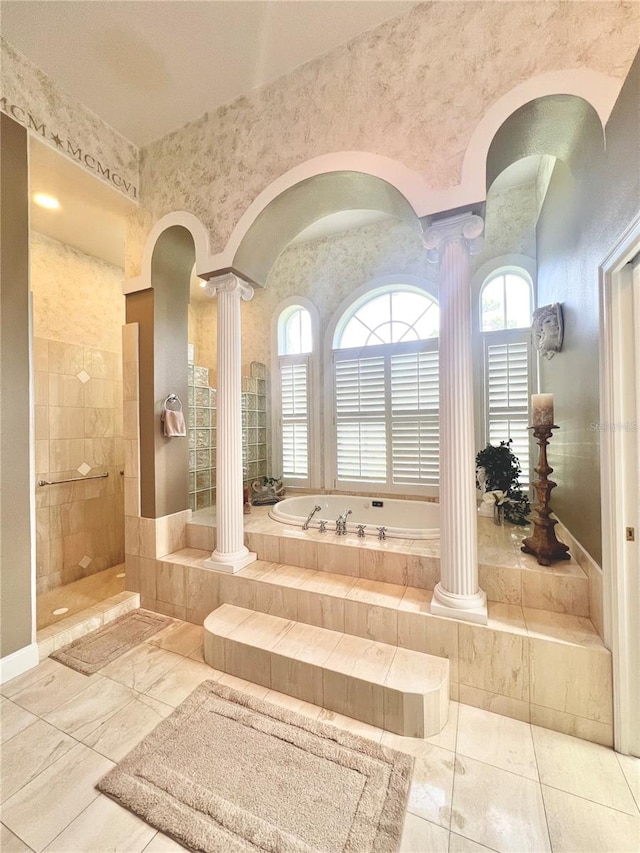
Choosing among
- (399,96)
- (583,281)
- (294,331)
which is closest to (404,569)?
(583,281)

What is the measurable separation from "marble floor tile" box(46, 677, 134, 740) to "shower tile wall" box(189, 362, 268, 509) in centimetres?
161

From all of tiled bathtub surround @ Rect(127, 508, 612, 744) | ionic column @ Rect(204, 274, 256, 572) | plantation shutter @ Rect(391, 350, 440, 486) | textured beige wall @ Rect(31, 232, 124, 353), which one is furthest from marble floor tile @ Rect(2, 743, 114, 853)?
textured beige wall @ Rect(31, 232, 124, 353)

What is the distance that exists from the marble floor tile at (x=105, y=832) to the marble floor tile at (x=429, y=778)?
3.15 feet

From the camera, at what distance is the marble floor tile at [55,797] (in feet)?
4.02

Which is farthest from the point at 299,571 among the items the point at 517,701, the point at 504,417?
the point at 504,417

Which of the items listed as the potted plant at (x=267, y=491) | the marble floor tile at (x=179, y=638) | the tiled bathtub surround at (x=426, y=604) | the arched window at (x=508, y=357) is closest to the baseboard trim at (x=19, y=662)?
the marble floor tile at (x=179, y=638)

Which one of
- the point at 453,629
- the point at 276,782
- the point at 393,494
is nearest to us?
the point at 276,782

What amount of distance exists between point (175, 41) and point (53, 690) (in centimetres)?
387

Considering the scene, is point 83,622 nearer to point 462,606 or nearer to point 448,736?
point 448,736

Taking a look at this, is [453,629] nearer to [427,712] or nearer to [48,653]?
[427,712]

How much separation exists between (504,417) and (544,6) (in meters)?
2.57

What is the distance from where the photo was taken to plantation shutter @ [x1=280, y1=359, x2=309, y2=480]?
4.13m

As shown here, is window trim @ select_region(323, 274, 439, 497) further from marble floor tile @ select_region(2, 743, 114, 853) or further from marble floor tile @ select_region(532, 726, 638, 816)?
marble floor tile @ select_region(2, 743, 114, 853)

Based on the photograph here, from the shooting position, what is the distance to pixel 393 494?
3.61 meters
